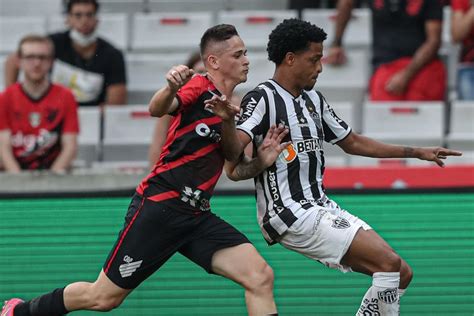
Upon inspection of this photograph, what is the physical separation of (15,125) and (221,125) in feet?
11.0

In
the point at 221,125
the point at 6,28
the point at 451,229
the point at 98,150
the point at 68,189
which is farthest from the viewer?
the point at 6,28

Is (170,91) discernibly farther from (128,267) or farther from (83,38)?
(83,38)

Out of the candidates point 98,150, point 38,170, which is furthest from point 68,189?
point 98,150

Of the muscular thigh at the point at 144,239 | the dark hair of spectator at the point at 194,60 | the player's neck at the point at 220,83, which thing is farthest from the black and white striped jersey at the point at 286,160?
the dark hair of spectator at the point at 194,60

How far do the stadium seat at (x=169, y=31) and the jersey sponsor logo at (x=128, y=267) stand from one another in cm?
438

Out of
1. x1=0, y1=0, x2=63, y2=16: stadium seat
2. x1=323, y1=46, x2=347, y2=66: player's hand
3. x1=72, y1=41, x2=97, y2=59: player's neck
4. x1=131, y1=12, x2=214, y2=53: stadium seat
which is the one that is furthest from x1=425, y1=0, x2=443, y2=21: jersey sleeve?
x1=0, y1=0, x2=63, y2=16: stadium seat

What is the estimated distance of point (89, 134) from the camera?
9039 millimetres

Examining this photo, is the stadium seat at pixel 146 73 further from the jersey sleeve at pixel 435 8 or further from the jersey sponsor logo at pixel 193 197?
the jersey sponsor logo at pixel 193 197

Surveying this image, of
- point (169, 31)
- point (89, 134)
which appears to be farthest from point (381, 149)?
point (169, 31)

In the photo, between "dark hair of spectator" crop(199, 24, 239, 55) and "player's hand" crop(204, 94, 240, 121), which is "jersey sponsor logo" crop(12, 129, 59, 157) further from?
"player's hand" crop(204, 94, 240, 121)

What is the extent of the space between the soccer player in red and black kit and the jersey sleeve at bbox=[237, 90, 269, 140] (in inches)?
4.7

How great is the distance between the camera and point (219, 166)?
229 inches

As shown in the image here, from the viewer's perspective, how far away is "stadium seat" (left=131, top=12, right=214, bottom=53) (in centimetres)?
995

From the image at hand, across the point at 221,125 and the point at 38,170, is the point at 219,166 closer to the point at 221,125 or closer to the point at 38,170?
the point at 221,125
